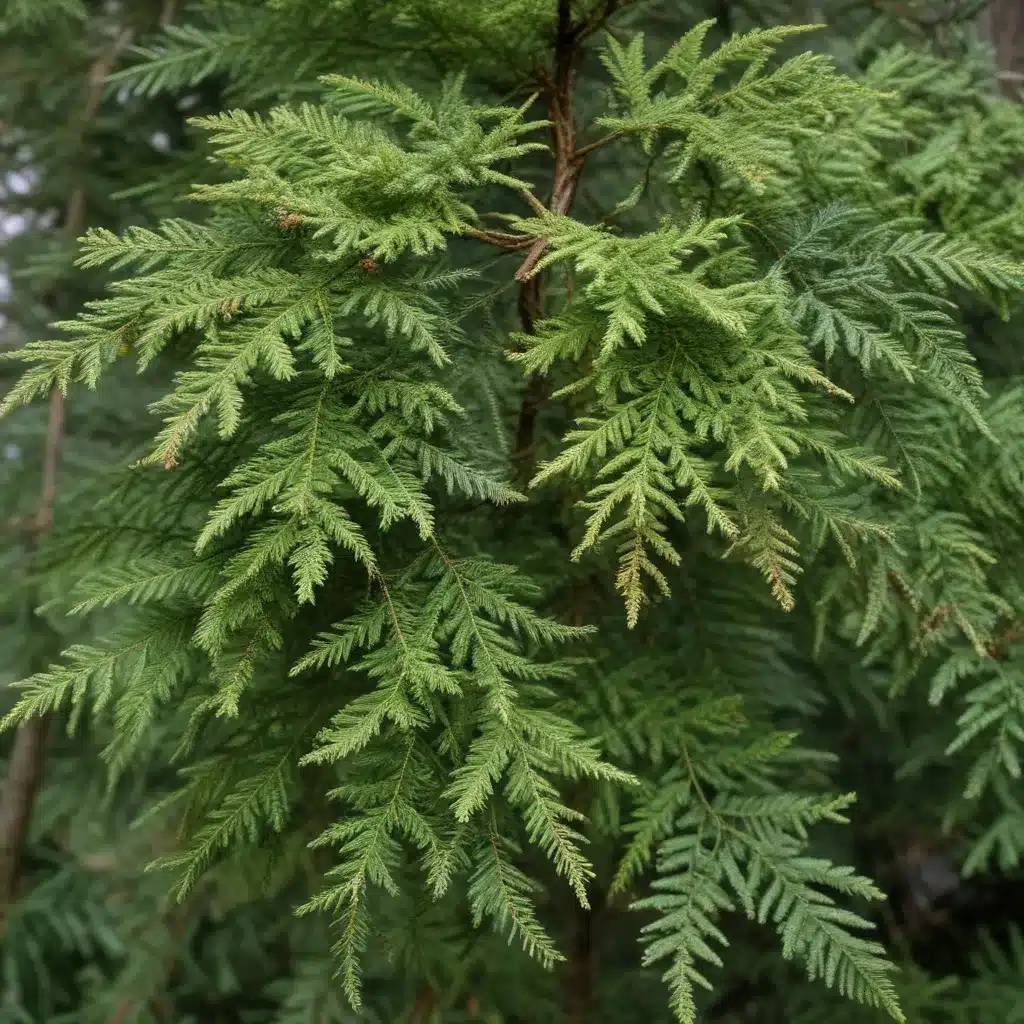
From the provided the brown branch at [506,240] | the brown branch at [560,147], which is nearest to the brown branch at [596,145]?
the brown branch at [560,147]

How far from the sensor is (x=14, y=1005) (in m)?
1.74

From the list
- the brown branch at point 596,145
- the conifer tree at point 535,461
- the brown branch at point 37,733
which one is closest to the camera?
the conifer tree at point 535,461

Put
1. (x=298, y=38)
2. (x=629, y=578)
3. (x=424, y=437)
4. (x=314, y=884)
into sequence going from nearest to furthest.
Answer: (x=629, y=578) → (x=424, y=437) → (x=298, y=38) → (x=314, y=884)

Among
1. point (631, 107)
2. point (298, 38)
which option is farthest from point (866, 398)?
point (298, 38)

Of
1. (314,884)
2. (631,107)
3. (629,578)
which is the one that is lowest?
(314,884)

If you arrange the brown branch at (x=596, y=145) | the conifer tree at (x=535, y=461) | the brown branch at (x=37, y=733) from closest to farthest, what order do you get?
1. the conifer tree at (x=535, y=461)
2. the brown branch at (x=596, y=145)
3. the brown branch at (x=37, y=733)

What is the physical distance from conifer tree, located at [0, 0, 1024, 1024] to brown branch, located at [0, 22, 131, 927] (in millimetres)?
389

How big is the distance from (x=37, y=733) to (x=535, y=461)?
1.13 meters

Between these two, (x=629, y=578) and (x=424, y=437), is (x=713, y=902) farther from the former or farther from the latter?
(x=424, y=437)

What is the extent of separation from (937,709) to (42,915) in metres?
1.74

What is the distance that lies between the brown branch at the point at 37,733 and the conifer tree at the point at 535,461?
0.39 metres

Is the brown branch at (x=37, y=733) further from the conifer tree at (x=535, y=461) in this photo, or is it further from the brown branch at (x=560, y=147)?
the brown branch at (x=560, y=147)

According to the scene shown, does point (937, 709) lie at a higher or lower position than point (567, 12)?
lower

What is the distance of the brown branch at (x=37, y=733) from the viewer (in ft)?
5.55
